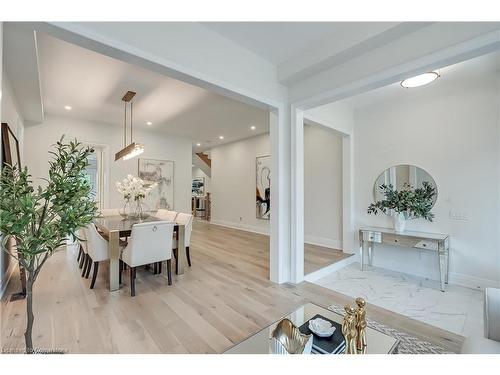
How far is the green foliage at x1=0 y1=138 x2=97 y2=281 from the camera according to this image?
124 centimetres

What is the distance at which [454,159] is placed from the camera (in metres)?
3.30

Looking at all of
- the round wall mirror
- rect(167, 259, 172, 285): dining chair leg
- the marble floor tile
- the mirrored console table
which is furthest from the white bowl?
the round wall mirror

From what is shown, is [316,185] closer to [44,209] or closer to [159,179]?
[159,179]

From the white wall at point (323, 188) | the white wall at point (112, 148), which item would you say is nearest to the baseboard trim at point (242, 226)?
the white wall at point (112, 148)

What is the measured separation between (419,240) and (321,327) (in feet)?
8.29

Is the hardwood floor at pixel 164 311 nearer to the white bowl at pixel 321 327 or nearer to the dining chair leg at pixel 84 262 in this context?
the dining chair leg at pixel 84 262

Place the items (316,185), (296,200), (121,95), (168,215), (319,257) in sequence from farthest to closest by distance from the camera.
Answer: (316,185), (168,215), (319,257), (121,95), (296,200)

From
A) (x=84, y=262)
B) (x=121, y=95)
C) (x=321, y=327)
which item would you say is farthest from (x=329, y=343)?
(x=121, y=95)

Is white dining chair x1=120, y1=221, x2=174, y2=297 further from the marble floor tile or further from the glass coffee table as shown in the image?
the marble floor tile

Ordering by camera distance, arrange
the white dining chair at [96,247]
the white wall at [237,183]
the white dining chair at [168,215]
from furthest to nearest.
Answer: the white wall at [237,183] → the white dining chair at [168,215] → the white dining chair at [96,247]

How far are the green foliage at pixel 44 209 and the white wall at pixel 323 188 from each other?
4148 mm

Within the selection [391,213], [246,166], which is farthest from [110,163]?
[391,213]

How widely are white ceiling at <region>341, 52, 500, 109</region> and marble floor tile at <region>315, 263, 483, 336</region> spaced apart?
2.69m

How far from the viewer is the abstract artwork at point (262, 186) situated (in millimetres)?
6453
